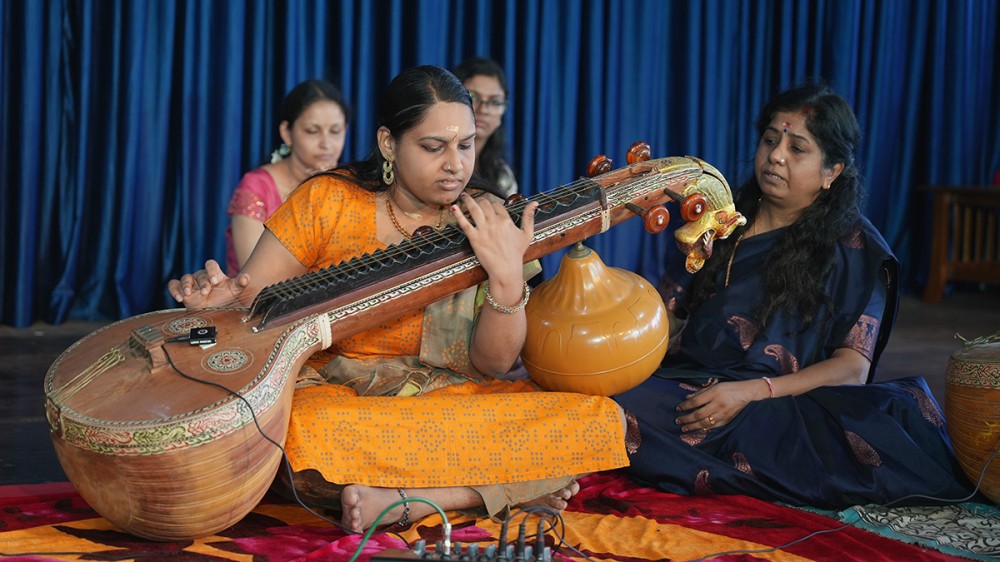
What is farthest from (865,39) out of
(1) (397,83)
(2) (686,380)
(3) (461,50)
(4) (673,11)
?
(1) (397,83)

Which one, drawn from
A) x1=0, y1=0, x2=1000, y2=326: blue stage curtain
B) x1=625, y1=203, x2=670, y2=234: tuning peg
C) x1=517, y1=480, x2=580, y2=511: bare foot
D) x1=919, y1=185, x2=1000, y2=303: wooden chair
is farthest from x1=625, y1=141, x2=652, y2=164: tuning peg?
x1=919, y1=185, x2=1000, y2=303: wooden chair

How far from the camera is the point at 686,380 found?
290 cm

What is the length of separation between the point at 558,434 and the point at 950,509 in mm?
1045

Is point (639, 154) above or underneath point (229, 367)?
above

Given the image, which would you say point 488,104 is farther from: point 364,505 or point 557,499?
point 364,505

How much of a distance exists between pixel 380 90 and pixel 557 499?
11.2 ft

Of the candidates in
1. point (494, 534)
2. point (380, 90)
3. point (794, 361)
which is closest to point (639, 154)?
point (794, 361)

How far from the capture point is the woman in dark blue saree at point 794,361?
2.70m

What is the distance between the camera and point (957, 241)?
6.23 meters

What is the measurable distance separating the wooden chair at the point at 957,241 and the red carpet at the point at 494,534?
Result: 13.0 feet

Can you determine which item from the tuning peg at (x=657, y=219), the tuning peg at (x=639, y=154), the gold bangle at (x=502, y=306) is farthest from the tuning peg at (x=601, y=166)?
the gold bangle at (x=502, y=306)

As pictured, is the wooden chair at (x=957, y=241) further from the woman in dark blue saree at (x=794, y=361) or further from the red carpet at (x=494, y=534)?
the red carpet at (x=494, y=534)

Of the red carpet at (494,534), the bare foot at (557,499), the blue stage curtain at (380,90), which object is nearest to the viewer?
the red carpet at (494,534)

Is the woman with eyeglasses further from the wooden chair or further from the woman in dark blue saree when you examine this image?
the wooden chair
